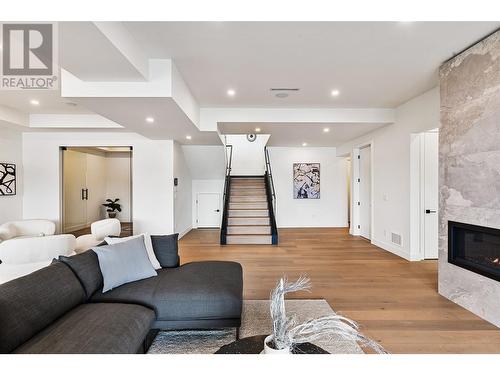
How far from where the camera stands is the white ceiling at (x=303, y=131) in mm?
6152

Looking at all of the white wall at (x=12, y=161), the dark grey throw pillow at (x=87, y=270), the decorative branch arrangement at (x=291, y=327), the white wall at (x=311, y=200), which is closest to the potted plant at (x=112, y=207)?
the white wall at (x=12, y=161)

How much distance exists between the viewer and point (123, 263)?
2.75 meters

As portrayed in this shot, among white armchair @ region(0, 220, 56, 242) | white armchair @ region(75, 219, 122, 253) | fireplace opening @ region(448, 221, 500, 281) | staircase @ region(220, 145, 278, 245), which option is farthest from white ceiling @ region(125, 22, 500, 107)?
white armchair @ region(0, 220, 56, 242)

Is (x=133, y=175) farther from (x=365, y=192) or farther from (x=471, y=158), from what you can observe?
(x=471, y=158)

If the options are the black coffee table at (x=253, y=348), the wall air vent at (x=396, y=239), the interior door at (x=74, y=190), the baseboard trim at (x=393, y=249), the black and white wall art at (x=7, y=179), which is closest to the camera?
the black coffee table at (x=253, y=348)

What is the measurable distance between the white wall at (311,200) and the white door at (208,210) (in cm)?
208

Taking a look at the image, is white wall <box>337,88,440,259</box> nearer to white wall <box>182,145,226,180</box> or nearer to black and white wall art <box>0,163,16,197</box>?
white wall <box>182,145,226,180</box>

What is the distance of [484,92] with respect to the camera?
9.68 feet

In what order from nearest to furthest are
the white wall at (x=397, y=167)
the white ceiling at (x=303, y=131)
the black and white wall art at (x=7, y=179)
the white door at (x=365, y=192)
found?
the white wall at (x=397, y=167) < the white ceiling at (x=303, y=131) < the black and white wall art at (x=7, y=179) < the white door at (x=365, y=192)

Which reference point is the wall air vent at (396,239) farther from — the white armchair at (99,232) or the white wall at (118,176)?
the white wall at (118,176)

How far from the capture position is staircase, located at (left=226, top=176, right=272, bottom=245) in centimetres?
701

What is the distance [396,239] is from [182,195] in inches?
224
